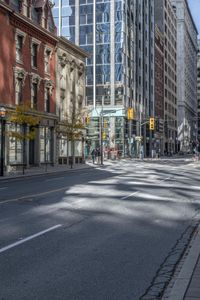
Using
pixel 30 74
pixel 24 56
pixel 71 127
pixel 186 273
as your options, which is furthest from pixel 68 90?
pixel 186 273

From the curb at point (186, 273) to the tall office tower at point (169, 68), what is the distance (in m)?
110

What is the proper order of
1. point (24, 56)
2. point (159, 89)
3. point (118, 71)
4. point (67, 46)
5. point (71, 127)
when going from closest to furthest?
point (24, 56) → point (71, 127) → point (67, 46) → point (118, 71) → point (159, 89)

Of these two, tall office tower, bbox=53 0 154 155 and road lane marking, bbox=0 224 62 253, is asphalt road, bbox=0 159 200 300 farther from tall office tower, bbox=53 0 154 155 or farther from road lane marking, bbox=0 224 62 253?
tall office tower, bbox=53 0 154 155

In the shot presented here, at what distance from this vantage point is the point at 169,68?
132 meters

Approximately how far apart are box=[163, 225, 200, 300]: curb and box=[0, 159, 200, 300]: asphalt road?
0.27 metres

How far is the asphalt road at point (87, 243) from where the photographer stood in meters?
6.45

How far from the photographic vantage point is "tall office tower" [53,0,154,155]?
80688mm

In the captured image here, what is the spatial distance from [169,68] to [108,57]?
5366 cm

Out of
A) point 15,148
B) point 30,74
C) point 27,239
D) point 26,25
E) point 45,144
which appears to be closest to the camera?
point 27,239

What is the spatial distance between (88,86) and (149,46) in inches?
969

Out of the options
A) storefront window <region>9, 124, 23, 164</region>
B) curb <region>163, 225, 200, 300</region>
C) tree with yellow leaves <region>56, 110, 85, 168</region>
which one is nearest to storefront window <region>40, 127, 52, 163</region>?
tree with yellow leaves <region>56, 110, 85, 168</region>

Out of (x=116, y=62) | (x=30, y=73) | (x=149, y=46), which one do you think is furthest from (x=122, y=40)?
(x=30, y=73)

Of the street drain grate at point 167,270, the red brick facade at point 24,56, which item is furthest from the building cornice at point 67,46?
the street drain grate at point 167,270

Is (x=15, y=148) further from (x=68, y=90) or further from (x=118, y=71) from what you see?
(x=118, y=71)
